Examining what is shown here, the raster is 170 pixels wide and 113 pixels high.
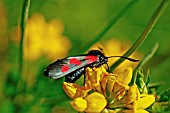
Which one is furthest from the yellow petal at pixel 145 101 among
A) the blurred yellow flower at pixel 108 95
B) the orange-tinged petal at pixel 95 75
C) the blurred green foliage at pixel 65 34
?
the blurred green foliage at pixel 65 34

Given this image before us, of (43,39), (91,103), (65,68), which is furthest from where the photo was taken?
(43,39)

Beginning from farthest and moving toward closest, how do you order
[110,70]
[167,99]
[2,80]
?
[2,80] < [110,70] < [167,99]

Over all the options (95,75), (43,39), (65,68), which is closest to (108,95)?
(95,75)

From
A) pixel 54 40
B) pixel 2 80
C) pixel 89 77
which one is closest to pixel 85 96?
pixel 89 77

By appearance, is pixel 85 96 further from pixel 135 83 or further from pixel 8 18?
pixel 8 18

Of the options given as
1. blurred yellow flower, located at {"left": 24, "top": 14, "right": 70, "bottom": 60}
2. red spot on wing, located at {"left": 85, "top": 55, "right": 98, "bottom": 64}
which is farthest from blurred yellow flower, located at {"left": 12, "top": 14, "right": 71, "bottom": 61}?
red spot on wing, located at {"left": 85, "top": 55, "right": 98, "bottom": 64}

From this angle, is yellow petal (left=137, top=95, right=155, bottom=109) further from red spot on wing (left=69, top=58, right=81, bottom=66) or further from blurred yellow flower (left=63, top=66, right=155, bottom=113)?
red spot on wing (left=69, top=58, right=81, bottom=66)

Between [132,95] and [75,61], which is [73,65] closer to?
[75,61]
